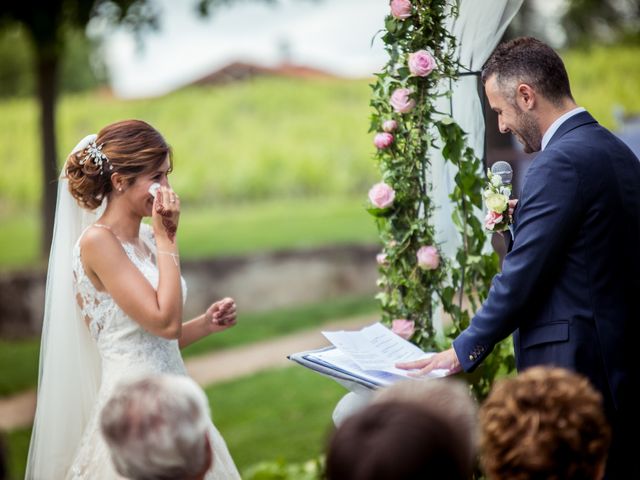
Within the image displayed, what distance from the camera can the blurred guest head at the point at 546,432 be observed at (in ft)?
6.34

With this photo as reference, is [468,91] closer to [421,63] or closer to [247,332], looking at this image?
[421,63]

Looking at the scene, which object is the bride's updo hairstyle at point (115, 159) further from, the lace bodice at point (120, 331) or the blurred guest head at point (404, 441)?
the blurred guest head at point (404, 441)

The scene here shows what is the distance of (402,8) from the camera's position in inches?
138

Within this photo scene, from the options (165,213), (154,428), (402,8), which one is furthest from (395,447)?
(402,8)

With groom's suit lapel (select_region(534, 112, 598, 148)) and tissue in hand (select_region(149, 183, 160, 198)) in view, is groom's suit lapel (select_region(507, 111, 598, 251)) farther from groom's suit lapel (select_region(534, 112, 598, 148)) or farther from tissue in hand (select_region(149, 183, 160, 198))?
tissue in hand (select_region(149, 183, 160, 198))

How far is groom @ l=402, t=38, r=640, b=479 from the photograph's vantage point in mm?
2723

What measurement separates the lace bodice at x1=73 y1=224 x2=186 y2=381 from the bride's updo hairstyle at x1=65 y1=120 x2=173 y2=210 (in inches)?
9.9

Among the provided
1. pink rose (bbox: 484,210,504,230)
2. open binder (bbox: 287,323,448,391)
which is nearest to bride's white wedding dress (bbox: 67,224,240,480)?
open binder (bbox: 287,323,448,391)

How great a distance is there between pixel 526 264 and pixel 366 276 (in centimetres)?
1080

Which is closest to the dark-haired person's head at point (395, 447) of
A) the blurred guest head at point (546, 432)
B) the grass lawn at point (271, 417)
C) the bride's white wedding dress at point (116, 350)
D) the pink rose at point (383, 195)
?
the blurred guest head at point (546, 432)

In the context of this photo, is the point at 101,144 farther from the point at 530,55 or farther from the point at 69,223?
the point at 530,55

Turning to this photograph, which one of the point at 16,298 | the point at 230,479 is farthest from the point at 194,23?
the point at 230,479

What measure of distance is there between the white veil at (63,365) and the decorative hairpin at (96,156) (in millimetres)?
221

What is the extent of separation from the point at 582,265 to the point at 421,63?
1219 mm
